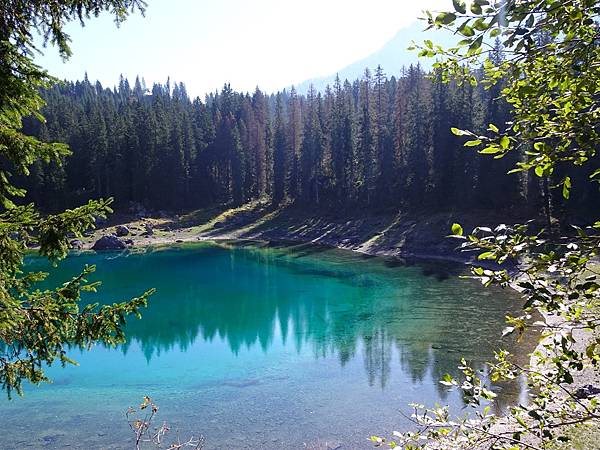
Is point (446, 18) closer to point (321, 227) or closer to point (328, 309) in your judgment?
point (328, 309)

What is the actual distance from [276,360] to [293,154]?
52739 mm

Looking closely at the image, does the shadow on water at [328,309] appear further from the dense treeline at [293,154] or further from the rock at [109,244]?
the dense treeline at [293,154]

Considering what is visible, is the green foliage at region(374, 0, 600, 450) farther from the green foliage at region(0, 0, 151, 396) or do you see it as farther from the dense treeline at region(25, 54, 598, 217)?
the dense treeline at region(25, 54, 598, 217)

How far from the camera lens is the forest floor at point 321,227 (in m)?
46.6

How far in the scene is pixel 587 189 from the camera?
133 ft

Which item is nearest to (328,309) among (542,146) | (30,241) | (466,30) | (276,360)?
(276,360)

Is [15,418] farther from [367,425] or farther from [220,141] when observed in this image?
[220,141]

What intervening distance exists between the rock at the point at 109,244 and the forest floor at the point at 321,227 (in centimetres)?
158

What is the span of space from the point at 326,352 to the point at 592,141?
21322 mm

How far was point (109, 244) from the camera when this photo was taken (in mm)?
57250

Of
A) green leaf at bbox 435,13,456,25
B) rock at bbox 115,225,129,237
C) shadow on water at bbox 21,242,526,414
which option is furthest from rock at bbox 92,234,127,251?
green leaf at bbox 435,13,456,25

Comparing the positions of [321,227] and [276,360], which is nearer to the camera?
[276,360]

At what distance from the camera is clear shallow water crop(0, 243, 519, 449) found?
15398 millimetres

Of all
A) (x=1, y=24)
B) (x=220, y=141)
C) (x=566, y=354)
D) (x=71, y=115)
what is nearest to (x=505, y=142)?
(x=566, y=354)
